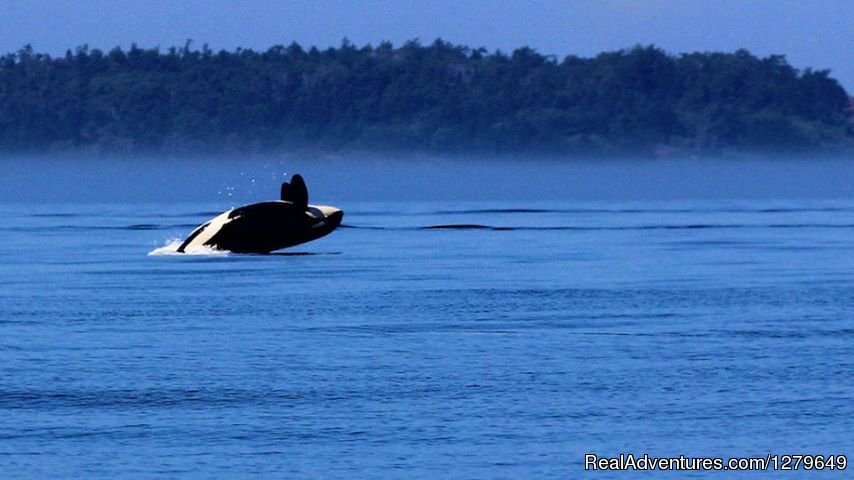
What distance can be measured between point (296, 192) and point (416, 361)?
16.7m

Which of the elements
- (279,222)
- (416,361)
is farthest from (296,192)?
(416,361)

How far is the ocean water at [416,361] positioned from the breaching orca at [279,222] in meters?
0.45

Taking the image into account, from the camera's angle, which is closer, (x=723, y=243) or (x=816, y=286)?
(x=816, y=286)

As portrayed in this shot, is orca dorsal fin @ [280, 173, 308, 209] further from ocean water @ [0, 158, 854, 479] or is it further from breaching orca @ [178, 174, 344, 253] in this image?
ocean water @ [0, 158, 854, 479]

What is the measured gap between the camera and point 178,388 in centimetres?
2025

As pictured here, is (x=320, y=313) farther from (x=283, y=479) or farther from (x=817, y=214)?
(x=817, y=214)

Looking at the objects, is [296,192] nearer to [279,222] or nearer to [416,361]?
[279,222]

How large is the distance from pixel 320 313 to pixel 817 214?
39126 mm

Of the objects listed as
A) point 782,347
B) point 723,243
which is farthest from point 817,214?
point 782,347

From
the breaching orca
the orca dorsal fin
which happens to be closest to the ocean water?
the breaching orca

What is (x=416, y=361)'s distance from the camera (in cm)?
2219

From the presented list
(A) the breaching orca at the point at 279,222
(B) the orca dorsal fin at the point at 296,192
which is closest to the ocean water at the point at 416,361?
(A) the breaching orca at the point at 279,222

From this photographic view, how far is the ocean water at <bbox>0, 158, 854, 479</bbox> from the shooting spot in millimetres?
16953

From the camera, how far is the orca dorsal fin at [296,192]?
38406mm
